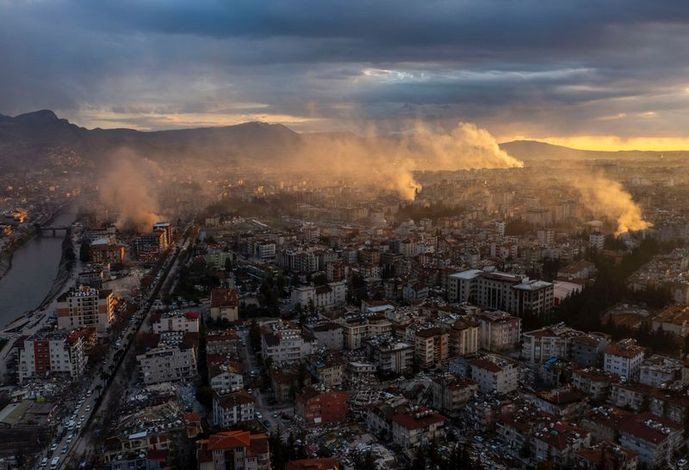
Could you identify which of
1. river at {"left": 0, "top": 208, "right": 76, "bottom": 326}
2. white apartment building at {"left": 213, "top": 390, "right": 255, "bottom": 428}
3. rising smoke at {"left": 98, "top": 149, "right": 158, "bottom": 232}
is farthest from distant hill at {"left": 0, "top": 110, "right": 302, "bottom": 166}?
white apartment building at {"left": 213, "top": 390, "right": 255, "bottom": 428}

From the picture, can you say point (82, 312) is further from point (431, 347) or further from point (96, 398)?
point (431, 347)

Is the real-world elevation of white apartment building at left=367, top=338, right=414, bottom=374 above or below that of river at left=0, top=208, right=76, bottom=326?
above

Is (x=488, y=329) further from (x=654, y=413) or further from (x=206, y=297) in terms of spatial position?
(x=206, y=297)

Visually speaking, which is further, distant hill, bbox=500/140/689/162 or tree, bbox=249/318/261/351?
distant hill, bbox=500/140/689/162

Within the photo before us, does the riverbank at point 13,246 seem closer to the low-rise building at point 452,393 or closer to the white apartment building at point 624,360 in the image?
the low-rise building at point 452,393

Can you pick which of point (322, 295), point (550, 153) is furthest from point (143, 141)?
point (322, 295)

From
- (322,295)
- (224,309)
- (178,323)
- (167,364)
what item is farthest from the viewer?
(322,295)

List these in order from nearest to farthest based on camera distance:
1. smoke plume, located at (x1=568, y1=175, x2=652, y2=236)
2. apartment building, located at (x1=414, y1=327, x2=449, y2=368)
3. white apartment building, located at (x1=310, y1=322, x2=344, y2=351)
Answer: apartment building, located at (x1=414, y1=327, x2=449, y2=368) < white apartment building, located at (x1=310, y1=322, x2=344, y2=351) < smoke plume, located at (x1=568, y1=175, x2=652, y2=236)

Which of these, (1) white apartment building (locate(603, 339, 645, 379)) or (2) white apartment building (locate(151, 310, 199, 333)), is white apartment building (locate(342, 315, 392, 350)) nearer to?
(2) white apartment building (locate(151, 310, 199, 333))
